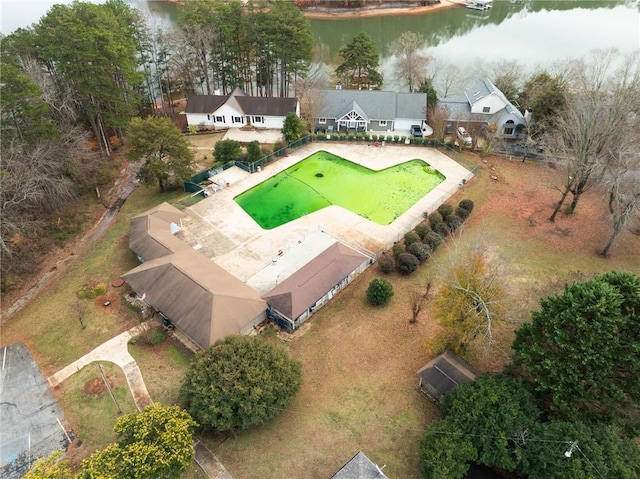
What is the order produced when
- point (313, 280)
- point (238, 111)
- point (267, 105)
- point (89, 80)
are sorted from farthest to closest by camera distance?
point (238, 111)
point (267, 105)
point (89, 80)
point (313, 280)

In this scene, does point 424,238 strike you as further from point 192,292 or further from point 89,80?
point 89,80

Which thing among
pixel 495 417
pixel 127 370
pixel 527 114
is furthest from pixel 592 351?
pixel 527 114

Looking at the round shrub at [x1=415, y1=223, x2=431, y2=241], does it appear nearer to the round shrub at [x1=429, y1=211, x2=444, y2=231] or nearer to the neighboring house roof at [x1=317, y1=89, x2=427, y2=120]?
the round shrub at [x1=429, y1=211, x2=444, y2=231]

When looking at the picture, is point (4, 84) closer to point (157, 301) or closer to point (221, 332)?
point (157, 301)

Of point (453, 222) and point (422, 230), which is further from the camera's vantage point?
point (453, 222)

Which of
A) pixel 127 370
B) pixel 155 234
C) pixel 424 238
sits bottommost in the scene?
pixel 127 370

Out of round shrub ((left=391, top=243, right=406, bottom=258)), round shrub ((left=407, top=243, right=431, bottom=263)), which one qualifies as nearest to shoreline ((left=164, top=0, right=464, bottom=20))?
round shrub ((left=391, top=243, right=406, bottom=258))

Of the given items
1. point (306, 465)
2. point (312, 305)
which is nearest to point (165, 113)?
point (312, 305)

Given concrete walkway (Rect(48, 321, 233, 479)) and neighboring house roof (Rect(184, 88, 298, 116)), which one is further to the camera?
neighboring house roof (Rect(184, 88, 298, 116))

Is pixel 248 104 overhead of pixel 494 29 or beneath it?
beneath
